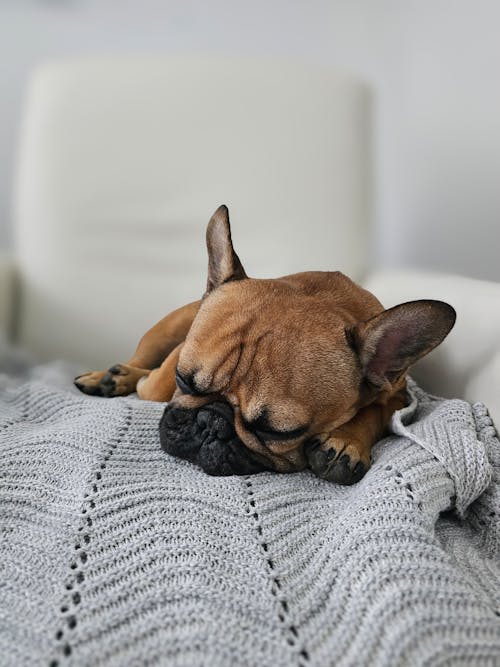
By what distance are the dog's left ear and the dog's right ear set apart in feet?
0.73

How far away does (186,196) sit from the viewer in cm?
146

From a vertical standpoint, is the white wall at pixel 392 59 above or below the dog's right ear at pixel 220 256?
above

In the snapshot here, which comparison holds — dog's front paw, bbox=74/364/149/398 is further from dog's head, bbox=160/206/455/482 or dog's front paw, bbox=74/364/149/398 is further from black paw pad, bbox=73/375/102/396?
dog's head, bbox=160/206/455/482

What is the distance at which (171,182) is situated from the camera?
146 centimetres

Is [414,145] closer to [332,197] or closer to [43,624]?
[332,197]

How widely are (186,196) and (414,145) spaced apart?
768mm

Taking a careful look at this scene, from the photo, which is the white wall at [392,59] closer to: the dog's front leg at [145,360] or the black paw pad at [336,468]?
the dog's front leg at [145,360]

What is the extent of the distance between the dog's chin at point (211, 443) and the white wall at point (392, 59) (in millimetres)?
968

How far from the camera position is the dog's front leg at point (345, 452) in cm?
86

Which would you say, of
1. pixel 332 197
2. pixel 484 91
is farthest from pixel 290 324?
pixel 484 91

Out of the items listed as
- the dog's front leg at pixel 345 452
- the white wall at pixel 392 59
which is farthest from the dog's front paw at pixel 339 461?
the white wall at pixel 392 59

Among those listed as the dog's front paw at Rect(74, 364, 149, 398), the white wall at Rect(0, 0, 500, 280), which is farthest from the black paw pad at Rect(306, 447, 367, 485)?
the white wall at Rect(0, 0, 500, 280)

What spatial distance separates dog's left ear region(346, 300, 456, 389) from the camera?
85cm

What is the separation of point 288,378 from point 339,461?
128 mm
